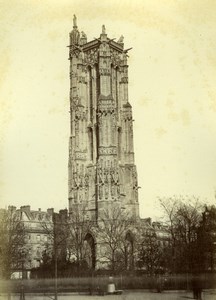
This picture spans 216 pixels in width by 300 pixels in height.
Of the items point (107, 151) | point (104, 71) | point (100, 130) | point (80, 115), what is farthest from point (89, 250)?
point (104, 71)

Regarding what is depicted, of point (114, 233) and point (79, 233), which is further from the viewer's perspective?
point (79, 233)

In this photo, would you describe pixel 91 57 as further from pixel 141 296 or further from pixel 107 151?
pixel 141 296

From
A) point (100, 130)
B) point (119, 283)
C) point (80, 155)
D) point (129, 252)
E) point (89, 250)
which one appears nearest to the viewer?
point (119, 283)

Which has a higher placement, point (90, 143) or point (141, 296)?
point (90, 143)

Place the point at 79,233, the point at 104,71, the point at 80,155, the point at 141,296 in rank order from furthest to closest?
the point at 104,71 < the point at 80,155 < the point at 79,233 < the point at 141,296

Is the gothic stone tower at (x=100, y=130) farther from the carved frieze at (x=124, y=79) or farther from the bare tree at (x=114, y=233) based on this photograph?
the bare tree at (x=114, y=233)

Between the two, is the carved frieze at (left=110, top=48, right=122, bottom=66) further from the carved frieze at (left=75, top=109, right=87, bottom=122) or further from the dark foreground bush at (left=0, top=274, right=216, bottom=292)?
the dark foreground bush at (left=0, top=274, right=216, bottom=292)

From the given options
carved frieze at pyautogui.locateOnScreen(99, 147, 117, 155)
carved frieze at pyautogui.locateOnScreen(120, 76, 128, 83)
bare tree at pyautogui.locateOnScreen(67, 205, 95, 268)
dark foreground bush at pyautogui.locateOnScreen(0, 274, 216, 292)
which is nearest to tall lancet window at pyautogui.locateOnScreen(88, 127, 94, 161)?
carved frieze at pyautogui.locateOnScreen(99, 147, 117, 155)

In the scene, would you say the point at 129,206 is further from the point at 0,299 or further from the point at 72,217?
the point at 0,299
